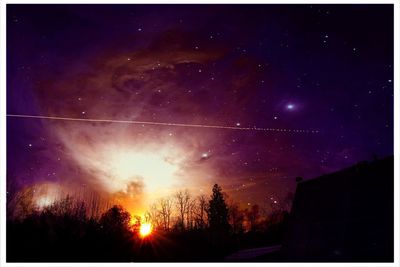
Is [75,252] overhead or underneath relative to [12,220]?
underneath

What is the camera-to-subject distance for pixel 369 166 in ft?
34.6

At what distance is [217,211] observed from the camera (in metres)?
48.5

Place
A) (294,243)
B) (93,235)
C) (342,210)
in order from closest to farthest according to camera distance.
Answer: (342,210) < (294,243) < (93,235)

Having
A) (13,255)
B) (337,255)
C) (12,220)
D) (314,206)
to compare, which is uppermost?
(12,220)

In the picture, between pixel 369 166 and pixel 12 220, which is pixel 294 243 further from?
pixel 12 220

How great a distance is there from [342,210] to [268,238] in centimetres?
1887

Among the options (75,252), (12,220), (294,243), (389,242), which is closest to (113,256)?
(75,252)

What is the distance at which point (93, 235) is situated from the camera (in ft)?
62.0

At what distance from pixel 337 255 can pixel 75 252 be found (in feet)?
49.6

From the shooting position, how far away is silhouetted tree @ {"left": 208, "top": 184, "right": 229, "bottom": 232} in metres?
46.6

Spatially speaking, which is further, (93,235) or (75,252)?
(93,235)

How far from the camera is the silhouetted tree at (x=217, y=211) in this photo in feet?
153
